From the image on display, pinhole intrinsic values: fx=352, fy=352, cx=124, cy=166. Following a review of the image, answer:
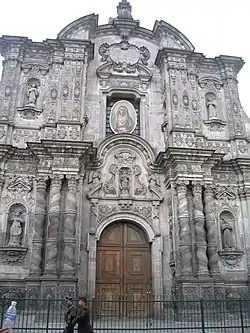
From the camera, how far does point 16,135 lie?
13453mm

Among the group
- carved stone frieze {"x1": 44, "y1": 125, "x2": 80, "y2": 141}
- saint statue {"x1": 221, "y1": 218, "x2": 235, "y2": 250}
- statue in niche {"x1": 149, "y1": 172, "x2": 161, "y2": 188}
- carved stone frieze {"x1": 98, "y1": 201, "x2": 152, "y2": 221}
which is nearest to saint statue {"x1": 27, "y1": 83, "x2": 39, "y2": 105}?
carved stone frieze {"x1": 44, "y1": 125, "x2": 80, "y2": 141}

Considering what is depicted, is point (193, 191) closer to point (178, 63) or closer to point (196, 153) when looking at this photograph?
point (196, 153)

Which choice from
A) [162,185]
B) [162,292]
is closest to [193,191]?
[162,185]

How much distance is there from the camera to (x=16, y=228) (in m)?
12.0

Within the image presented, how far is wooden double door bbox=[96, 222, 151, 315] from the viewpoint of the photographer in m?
12.2

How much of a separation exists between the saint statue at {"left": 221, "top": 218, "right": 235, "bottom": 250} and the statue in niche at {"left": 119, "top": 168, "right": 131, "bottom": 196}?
3.84m

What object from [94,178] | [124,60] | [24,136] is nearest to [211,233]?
[94,178]

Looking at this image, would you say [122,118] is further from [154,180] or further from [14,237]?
[14,237]

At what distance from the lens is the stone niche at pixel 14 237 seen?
11680 millimetres

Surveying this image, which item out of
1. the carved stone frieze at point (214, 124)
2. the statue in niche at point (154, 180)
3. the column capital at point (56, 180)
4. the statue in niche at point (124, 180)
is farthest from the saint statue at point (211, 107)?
the column capital at point (56, 180)

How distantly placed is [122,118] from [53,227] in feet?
18.4

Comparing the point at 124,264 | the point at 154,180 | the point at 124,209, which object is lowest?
the point at 124,264

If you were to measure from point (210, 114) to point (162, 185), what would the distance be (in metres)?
4.00

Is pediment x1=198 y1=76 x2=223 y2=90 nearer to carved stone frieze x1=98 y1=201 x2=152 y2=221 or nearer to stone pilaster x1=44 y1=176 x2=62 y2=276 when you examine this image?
carved stone frieze x1=98 y1=201 x2=152 y2=221
